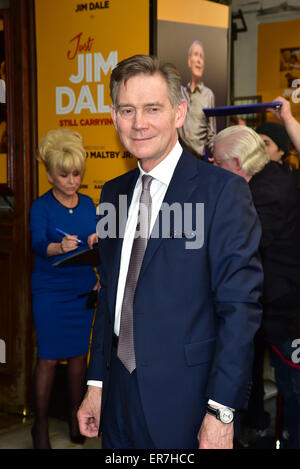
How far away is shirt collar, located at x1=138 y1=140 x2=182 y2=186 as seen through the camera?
1.71m

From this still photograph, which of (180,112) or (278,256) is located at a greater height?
(180,112)

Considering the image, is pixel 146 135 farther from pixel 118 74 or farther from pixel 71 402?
pixel 71 402

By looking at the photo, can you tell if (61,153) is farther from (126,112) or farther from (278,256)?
(126,112)

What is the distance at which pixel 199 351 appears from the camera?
5.18 ft

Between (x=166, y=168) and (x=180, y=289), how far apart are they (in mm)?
384

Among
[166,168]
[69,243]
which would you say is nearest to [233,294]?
[166,168]

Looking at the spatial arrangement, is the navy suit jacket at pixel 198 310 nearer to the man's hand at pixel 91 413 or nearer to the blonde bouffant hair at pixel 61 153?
the man's hand at pixel 91 413

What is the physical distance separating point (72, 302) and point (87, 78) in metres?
1.48

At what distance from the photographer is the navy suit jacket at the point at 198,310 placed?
59.6 inches

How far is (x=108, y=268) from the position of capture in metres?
1.80

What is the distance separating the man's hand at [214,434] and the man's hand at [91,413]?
1.52 ft

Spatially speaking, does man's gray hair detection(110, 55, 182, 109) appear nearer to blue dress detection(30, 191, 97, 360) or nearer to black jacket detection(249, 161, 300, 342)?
black jacket detection(249, 161, 300, 342)

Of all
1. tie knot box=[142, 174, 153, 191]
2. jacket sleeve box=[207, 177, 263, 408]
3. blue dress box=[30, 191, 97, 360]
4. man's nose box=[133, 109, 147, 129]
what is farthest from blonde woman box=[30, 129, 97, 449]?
jacket sleeve box=[207, 177, 263, 408]

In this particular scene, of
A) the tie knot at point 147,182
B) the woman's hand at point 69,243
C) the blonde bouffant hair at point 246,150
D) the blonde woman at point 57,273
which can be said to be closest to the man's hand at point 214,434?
the tie knot at point 147,182
